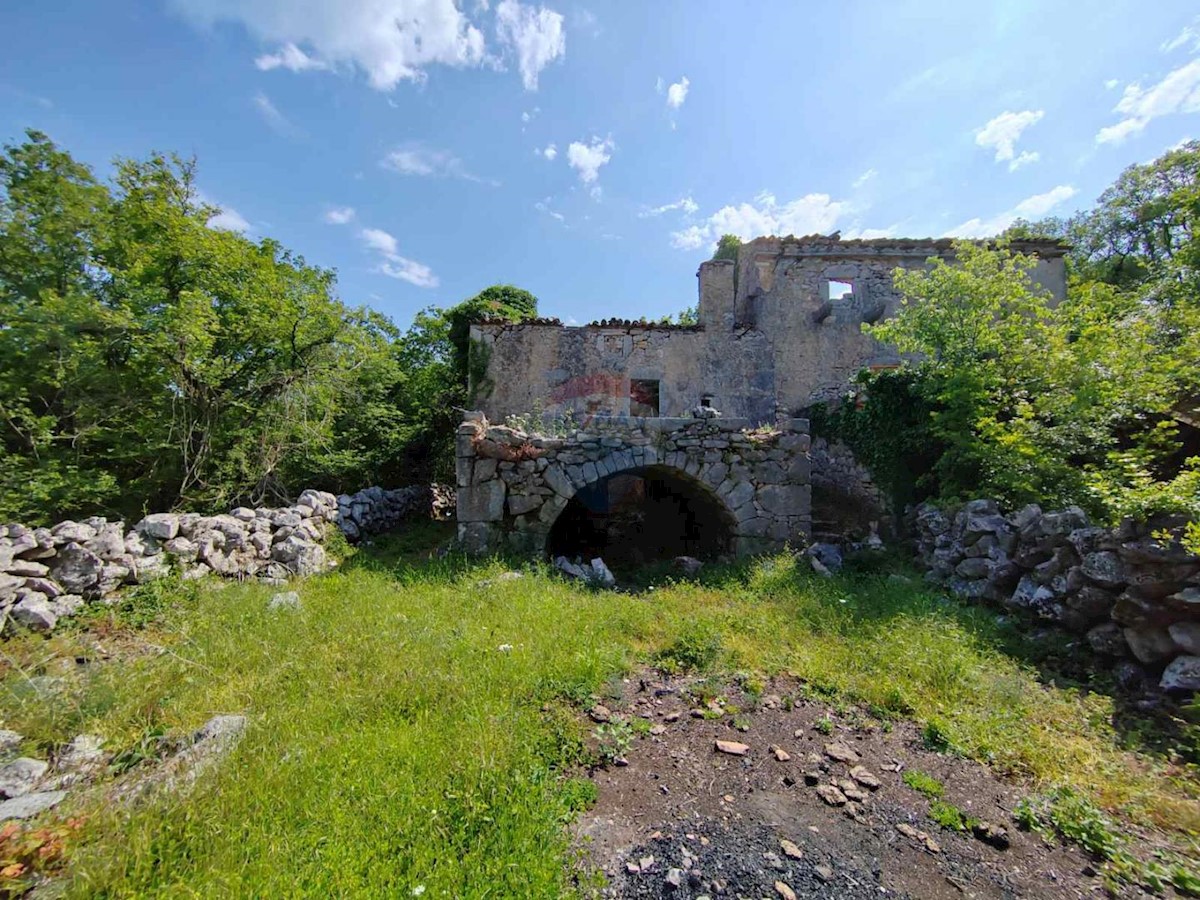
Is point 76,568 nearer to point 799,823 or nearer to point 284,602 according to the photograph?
point 284,602

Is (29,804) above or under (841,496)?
under

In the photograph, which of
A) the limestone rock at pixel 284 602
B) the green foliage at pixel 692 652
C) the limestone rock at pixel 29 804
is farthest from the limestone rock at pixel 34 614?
the green foliage at pixel 692 652

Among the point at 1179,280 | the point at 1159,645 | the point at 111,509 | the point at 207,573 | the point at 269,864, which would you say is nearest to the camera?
the point at 269,864

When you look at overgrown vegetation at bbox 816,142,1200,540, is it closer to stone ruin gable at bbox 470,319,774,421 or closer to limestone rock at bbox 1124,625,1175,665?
limestone rock at bbox 1124,625,1175,665

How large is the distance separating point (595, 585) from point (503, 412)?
5948mm

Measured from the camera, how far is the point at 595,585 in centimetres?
638

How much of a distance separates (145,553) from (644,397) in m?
9.09

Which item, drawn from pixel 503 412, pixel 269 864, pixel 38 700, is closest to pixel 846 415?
pixel 503 412

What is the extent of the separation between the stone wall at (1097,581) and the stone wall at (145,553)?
8123 mm

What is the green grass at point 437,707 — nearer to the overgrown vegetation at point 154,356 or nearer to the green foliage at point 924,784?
the green foliage at point 924,784

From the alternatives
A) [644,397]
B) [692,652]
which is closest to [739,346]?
[644,397]

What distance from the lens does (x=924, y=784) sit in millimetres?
2730

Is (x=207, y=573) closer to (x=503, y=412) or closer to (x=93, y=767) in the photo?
(x=93, y=767)

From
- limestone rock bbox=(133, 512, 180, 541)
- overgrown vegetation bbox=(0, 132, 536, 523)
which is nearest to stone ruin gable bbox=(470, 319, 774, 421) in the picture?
overgrown vegetation bbox=(0, 132, 536, 523)
